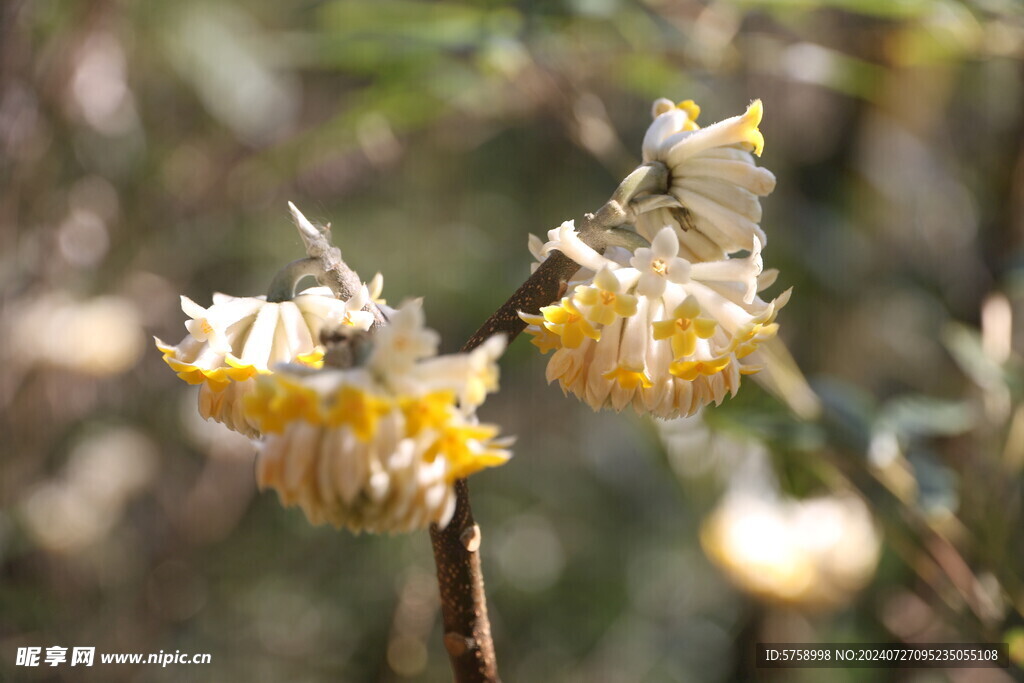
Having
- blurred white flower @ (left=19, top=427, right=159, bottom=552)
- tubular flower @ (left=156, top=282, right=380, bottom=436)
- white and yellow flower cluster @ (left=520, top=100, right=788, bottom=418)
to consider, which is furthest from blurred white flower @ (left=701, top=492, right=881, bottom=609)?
blurred white flower @ (left=19, top=427, right=159, bottom=552)

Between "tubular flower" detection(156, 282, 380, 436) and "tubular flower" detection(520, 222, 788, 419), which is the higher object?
"tubular flower" detection(520, 222, 788, 419)

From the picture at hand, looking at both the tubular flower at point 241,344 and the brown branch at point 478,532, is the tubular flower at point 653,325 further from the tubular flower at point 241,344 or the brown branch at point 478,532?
the tubular flower at point 241,344

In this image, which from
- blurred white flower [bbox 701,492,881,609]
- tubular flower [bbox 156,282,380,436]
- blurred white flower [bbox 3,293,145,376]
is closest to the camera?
tubular flower [bbox 156,282,380,436]

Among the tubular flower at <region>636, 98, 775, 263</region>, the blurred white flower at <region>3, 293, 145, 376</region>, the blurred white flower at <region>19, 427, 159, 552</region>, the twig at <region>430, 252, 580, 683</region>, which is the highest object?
the tubular flower at <region>636, 98, 775, 263</region>

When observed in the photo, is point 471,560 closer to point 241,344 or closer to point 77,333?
point 241,344

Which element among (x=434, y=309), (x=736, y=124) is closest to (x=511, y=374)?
(x=434, y=309)

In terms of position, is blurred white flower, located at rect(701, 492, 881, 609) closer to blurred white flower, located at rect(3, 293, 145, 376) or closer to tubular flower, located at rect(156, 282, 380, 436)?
tubular flower, located at rect(156, 282, 380, 436)
